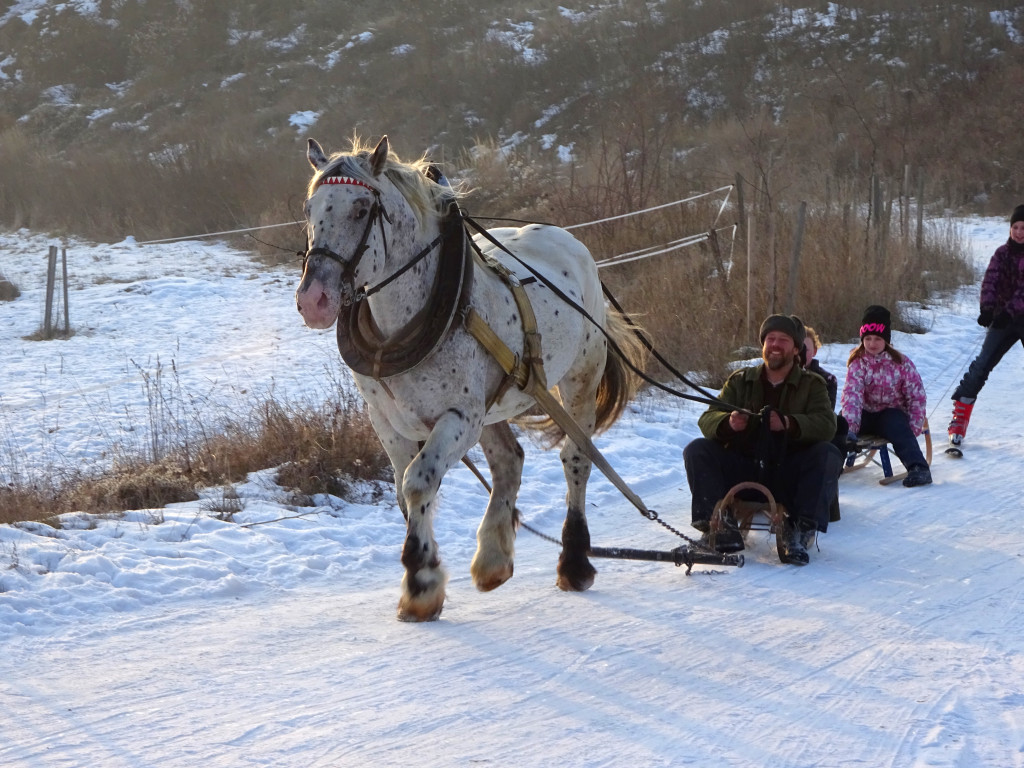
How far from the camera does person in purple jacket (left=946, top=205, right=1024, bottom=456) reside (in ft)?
26.3

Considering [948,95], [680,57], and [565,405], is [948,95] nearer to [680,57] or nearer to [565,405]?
[680,57]

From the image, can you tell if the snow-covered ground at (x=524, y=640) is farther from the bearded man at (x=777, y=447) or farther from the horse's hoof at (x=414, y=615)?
the bearded man at (x=777, y=447)

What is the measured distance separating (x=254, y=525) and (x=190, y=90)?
106ft

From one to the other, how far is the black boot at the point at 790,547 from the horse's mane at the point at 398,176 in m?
2.28

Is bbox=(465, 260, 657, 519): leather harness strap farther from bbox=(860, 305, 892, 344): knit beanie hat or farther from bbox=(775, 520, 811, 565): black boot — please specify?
bbox=(860, 305, 892, 344): knit beanie hat

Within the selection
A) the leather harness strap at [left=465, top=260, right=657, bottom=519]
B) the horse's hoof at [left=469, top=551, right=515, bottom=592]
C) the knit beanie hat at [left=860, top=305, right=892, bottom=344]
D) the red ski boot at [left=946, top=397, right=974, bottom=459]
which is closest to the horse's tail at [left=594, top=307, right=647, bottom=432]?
the leather harness strap at [left=465, top=260, right=657, bottom=519]

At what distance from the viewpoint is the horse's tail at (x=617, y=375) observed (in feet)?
Answer: 20.0

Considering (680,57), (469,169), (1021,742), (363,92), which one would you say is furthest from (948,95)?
(1021,742)

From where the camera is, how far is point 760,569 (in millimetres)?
5340

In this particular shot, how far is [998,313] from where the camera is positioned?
8.16 m

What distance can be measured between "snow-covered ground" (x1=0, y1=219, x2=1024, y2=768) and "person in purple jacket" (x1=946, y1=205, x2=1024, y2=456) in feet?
1.27

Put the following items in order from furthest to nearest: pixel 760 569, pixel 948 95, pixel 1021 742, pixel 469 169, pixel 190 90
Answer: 1. pixel 190 90
2. pixel 948 95
3. pixel 469 169
4. pixel 760 569
5. pixel 1021 742

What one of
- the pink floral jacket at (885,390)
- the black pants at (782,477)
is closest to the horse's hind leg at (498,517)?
the black pants at (782,477)

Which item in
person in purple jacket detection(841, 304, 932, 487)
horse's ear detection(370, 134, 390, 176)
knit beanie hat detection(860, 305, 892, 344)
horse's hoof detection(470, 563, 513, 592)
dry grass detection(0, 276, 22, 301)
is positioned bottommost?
horse's hoof detection(470, 563, 513, 592)
